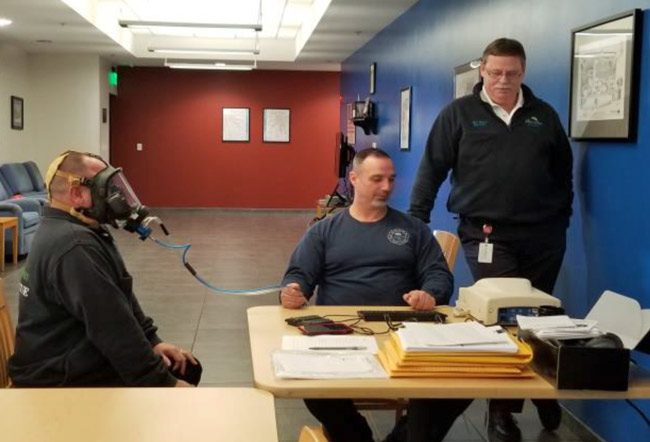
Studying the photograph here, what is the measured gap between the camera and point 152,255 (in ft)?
29.3

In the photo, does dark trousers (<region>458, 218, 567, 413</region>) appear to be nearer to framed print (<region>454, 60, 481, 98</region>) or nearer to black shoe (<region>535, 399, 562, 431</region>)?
black shoe (<region>535, 399, 562, 431</region>)

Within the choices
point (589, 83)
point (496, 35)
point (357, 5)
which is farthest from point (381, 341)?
point (357, 5)

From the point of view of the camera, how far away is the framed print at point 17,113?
37.4 ft

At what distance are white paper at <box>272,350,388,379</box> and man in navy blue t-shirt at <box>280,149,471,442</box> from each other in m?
0.78

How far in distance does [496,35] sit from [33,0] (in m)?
4.90

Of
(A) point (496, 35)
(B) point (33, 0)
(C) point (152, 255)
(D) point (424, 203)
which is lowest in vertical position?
(C) point (152, 255)

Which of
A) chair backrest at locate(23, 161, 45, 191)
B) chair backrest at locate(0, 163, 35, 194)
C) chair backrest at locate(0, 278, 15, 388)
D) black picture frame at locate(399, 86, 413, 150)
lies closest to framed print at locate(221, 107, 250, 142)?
chair backrest at locate(23, 161, 45, 191)

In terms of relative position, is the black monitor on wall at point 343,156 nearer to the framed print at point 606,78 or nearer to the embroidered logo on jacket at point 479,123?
the framed print at point 606,78

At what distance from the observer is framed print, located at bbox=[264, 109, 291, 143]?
1508cm

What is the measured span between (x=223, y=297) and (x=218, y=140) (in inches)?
344

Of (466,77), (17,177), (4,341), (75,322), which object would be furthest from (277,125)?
(75,322)

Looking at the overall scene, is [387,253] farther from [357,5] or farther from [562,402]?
[357,5]

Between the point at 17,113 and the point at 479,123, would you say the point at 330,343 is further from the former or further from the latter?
the point at 17,113

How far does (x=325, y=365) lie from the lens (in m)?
1.96
